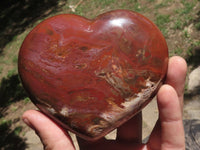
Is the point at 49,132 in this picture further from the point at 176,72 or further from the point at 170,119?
the point at 176,72

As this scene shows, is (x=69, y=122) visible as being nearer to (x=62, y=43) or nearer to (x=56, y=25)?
(x=62, y=43)

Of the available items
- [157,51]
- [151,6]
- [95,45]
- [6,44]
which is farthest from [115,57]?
[6,44]

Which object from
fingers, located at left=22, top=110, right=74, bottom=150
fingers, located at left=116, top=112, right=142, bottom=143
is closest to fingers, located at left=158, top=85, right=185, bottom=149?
fingers, located at left=116, top=112, right=142, bottom=143

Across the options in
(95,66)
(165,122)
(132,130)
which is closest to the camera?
(95,66)

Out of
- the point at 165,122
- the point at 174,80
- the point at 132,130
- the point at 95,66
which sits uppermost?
the point at 95,66

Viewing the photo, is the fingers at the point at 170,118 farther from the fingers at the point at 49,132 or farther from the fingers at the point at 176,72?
the fingers at the point at 49,132

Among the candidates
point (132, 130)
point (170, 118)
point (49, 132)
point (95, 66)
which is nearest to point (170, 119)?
point (170, 118)
